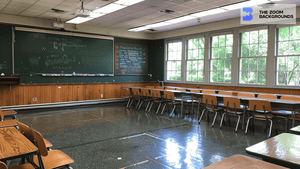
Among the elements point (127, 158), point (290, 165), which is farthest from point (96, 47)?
point (290, 165)

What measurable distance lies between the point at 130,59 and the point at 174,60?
220cm

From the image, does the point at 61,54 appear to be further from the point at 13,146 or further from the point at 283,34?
the point at 283,34

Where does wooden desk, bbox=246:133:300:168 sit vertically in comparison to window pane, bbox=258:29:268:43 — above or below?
below

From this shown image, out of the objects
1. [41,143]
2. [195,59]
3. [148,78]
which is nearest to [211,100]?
[195,59]

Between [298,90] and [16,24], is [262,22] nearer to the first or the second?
[298,90]

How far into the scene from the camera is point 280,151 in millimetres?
1670

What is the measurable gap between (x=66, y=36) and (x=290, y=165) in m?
9.20

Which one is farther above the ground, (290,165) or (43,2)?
(43,2)

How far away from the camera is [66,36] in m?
9.16

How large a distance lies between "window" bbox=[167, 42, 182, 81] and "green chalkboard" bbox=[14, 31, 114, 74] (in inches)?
113

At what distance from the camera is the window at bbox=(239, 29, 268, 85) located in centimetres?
766

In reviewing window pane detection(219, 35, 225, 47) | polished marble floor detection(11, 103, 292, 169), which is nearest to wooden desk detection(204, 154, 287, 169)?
polished marble floor detection(11, 103, 292, 169)

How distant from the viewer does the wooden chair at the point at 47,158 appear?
2.04 meters

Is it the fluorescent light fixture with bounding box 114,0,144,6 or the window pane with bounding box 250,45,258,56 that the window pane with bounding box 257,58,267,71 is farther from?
the fluorescent light fixture with bounding box 114,0,144,6
